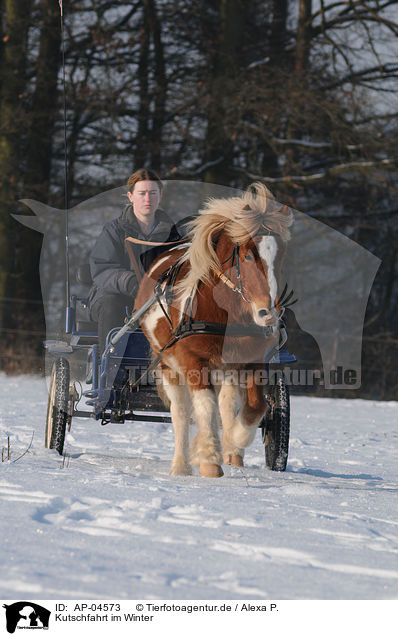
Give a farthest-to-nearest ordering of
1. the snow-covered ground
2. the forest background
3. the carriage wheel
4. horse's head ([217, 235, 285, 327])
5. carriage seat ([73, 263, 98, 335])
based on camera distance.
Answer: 1. the forest background
2. carriage seat ([73, 263, 98, 335])
3. the carriage wheel
4. horse's head ([217, 235, 285, 327])
5. the snow-covered ground

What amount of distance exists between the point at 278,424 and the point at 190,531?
1.99 m

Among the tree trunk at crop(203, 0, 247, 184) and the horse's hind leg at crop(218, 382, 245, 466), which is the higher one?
the tree trunk at crop(203, 0, 247, 184)

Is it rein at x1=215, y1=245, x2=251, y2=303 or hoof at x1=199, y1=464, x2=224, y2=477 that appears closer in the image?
rein at x1=215, y1=245, x2=251, y2=303

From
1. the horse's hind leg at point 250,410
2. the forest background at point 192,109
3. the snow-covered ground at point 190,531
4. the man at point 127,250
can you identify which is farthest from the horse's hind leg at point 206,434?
the forest background at point 192,109

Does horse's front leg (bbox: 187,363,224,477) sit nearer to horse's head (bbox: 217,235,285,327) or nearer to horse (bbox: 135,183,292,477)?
horse (bbox: 135,183,292,477)

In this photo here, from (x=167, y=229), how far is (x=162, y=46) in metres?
10.5

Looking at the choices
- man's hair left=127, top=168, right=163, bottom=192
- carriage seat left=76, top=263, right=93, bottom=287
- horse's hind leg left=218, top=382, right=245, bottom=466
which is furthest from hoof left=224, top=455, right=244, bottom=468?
man's hair left=127, top=168, right=163, bottom=192

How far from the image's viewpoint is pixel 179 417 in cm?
466

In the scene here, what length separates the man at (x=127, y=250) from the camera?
203 inches

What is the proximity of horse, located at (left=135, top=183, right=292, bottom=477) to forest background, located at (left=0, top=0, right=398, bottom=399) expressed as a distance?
29.8 feet

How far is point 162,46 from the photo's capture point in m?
14.7

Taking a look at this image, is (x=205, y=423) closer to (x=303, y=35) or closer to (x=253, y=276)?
(x=253, y=276)

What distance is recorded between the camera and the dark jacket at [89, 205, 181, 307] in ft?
16.9
